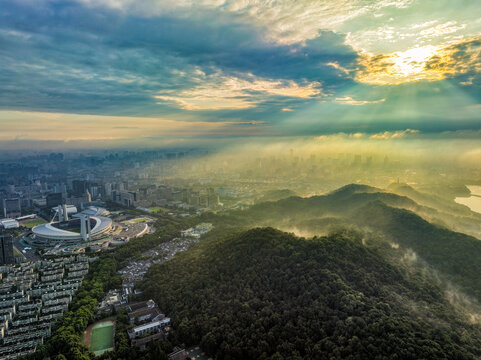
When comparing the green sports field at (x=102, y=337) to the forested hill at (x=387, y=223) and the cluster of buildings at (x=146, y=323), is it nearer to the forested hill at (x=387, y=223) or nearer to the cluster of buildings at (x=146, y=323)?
the cluster of buildings at (x=146, y=323)

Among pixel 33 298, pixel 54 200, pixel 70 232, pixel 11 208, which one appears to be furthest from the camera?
pixel 54 200

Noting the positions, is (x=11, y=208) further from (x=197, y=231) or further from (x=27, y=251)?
(x=197, y=231)

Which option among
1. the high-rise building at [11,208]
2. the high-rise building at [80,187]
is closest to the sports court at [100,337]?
the high-rise building at [11,208]

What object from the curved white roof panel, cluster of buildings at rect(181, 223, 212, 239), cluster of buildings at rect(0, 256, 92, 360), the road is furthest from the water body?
the road

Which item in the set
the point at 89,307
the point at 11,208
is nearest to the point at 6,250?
the point at 89,307

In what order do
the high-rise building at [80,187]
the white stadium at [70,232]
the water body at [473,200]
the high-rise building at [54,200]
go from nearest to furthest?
1. the white stadium at [70,232]
2. the water body at [473,200]
3. the high-rise building at [54,200]
4. the high-rise building at [80,187]

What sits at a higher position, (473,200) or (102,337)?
(473,200)

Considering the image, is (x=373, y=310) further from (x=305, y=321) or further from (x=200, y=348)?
(x=200, y=348)
